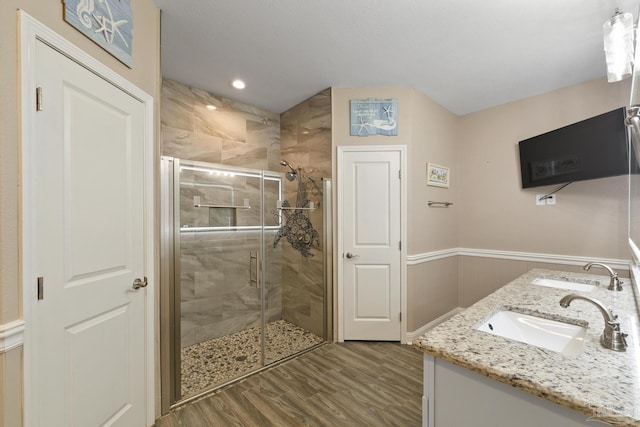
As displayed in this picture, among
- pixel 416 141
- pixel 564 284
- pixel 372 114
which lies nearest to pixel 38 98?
pixel 372 114

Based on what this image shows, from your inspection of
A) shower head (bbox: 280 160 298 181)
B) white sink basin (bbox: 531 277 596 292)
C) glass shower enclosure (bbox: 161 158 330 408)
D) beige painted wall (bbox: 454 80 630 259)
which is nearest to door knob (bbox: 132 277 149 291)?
glass shower enclosure (bbox: 161 158 330 408)

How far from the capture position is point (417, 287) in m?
2.85

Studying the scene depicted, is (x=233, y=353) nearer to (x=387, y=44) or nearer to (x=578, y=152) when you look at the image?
(x=387, y=44)

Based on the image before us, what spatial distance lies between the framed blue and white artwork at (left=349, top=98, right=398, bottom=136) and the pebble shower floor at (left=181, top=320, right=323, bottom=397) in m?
2.29

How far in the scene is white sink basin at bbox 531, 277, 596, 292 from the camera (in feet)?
5.75

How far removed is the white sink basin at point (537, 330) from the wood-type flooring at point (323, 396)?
0.92m

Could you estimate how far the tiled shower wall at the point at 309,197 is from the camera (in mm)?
2848

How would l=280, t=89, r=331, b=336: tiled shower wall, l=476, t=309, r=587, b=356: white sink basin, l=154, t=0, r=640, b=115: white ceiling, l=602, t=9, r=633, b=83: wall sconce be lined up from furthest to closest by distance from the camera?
l=280, t=89, r=331, b=336: tiled shower wall → l=154, t=0, r=640, b=115: white ceiling → l=602, t=9, r=633, b=83: wall sconce → l=476, t=309, r=587, b=356: white sink basin

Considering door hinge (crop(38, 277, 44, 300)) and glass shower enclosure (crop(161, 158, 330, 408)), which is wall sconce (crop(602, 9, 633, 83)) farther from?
door hinge (crop(38, 277, 44, 300))

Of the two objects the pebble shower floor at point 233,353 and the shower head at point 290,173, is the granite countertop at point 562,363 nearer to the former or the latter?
the pebble shower floor at point 233,353

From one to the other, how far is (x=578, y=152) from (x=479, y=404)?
8.74 feet

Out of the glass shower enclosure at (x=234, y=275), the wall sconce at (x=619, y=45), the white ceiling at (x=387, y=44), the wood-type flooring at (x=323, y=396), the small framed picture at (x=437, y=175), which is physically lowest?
the wood-type flooring at (x=323, y=396)

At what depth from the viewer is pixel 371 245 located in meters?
2.78

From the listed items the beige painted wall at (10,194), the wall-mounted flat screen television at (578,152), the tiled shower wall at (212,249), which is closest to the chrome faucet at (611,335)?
the wall-mounted flat screen television at (578,152)
